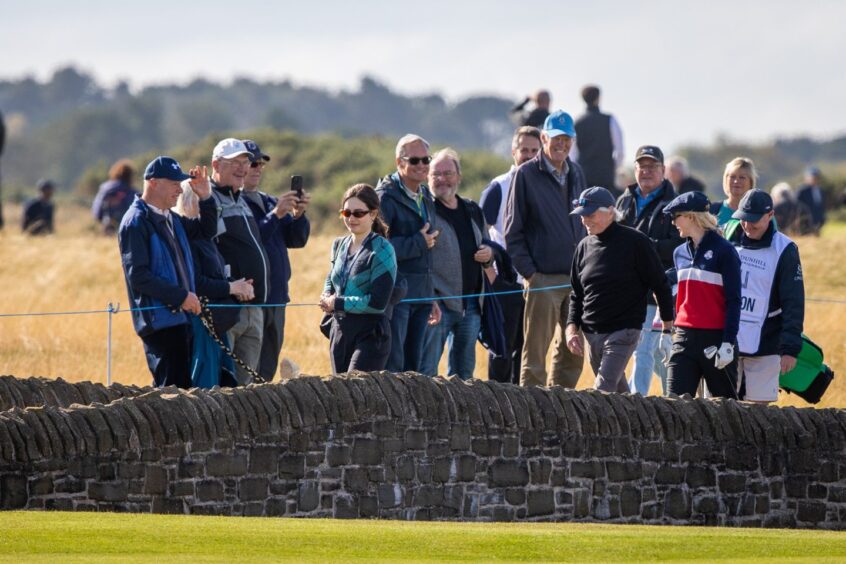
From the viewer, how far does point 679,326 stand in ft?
43.2

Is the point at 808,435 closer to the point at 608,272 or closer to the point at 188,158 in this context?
the point at 608,272

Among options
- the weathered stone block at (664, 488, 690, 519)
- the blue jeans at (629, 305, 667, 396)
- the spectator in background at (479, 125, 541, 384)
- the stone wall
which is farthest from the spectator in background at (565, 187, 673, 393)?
the blue jeans at (629, 305, 667, 396)

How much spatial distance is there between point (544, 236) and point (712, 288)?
226 cm

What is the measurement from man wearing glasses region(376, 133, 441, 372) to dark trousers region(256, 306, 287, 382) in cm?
98

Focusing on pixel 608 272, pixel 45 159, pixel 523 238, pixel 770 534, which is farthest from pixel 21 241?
pixel 45 159

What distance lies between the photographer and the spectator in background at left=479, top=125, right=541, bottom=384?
15.1m

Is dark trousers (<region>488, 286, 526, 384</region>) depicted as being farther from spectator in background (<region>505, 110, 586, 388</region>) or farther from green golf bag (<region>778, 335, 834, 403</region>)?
green golf bag (<region>778, 335, 834, 403</region>)

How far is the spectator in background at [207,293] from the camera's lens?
13.1m

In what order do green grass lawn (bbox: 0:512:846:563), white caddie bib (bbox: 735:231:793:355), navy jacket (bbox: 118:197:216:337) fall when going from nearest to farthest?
green grass lawn (bbox: 0:512:846:563) → navy jacket (bbox: 118:197:216:337) → white caddie bib (bbox: 735:231:793:355)

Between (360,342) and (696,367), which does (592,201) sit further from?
(360,342)

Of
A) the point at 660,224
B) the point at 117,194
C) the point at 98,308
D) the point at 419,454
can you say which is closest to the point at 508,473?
the point at 419,454

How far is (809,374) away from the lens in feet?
45.6

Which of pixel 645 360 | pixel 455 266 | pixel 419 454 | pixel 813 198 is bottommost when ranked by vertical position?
pixel 419 454

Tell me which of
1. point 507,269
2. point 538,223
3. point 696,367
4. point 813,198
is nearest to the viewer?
point 696,367
